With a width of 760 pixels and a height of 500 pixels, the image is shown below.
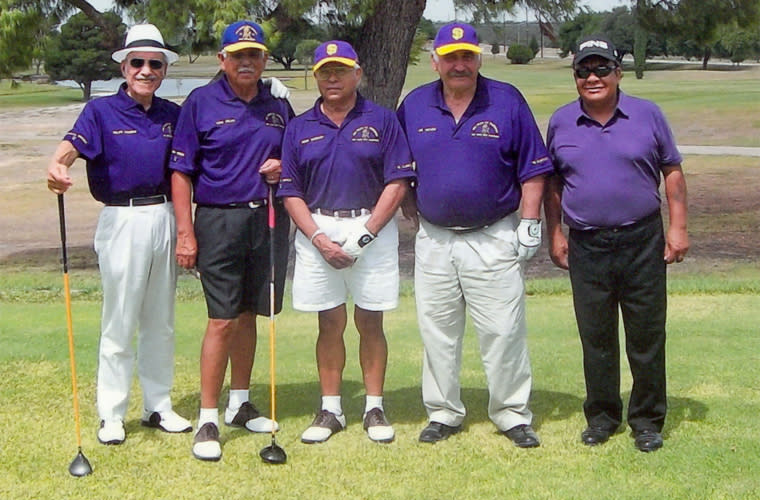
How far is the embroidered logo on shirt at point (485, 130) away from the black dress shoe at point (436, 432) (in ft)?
4.73

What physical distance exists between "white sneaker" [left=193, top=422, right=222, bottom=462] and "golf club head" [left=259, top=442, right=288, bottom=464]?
0.71 feet

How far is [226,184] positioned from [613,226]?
1.82 metres

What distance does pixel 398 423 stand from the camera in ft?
19.2

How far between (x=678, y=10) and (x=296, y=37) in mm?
5263

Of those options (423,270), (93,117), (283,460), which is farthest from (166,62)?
(283,460)

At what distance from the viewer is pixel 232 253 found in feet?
18.1

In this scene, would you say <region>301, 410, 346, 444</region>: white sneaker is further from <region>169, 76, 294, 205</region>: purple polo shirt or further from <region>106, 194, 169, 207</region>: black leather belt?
<region>106, 194, 169, 207</region>: black leather belt

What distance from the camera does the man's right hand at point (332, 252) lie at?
5344 mm

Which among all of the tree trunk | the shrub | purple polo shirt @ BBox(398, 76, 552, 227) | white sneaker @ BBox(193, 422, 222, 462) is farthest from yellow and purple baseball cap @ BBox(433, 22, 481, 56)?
the shrub

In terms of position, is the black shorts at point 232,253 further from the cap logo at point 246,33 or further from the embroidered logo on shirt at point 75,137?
the cap logo at point 246,33

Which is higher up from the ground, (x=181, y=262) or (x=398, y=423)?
(x=181, y=262)

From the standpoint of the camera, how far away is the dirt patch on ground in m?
16.6

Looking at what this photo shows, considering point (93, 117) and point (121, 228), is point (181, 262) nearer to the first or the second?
point (121, 228)

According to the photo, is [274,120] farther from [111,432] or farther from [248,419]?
[111,432]
